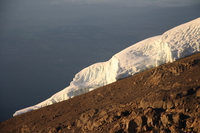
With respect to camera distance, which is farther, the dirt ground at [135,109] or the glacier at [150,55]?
the glacier at [150,55]

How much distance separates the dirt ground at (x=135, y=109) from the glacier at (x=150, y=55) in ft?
2.45

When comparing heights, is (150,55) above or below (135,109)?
above

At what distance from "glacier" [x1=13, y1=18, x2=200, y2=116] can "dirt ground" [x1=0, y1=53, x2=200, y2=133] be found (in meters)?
0.75

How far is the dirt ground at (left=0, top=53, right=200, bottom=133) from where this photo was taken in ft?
30.2

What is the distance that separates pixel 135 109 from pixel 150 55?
6.40 meters

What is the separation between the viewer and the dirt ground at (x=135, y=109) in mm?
9195

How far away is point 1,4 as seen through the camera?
9094cm

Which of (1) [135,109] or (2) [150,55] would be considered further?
(2) [150,55]

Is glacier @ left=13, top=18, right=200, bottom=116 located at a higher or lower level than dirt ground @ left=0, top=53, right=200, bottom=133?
higher

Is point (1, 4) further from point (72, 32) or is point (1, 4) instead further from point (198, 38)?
point (198, 38)

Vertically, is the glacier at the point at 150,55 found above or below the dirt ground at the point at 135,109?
above

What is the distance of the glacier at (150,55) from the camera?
610 inches

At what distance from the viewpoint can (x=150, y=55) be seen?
16250 mm

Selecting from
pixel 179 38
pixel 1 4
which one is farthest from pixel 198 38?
pixel 1 4
